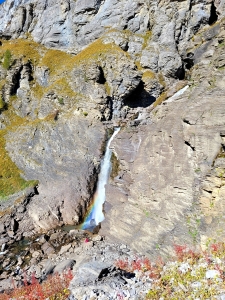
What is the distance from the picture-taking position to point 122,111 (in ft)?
130

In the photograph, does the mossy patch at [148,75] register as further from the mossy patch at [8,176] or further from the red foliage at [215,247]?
the red foliage at [215,247]

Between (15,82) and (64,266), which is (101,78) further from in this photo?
(64,266)

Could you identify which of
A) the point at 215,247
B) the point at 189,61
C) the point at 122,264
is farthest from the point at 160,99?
the point at 215,247

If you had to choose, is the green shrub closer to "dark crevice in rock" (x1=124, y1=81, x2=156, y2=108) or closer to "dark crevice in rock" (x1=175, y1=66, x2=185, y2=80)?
"dark crevice in rock" (x1=124, y1=81, x2=156, y2=108)

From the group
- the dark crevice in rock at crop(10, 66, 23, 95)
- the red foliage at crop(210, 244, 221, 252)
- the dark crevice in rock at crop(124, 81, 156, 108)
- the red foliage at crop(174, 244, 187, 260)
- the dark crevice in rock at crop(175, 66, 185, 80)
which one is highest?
the dark crevice in rock at crop(175, 66, 185, 80)

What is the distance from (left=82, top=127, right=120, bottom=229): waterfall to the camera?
26.0 metres

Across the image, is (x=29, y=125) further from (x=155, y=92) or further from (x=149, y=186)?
(x=149, y=186)

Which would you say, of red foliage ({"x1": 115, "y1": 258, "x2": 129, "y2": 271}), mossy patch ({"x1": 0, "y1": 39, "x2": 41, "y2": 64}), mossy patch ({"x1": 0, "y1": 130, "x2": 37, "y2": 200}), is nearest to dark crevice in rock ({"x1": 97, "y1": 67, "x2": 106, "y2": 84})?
mossy patch ({"x1": 0, "y1": 39, "x2": 41, "y2": 64})

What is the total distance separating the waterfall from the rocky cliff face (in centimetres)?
87

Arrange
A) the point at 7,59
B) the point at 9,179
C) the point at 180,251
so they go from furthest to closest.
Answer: the point at 7,59 → the point at 9,179 → the point at 180,251

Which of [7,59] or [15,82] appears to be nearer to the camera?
[15,82]

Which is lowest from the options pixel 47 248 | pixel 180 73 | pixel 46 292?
pixel 47 248

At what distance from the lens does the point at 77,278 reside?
42.3 feet

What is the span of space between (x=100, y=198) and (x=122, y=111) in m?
16.6
